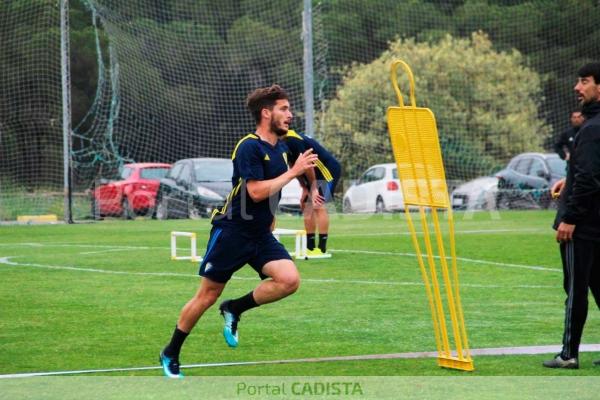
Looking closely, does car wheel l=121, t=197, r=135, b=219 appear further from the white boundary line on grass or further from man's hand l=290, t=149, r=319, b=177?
man's hand l=290, t=149, r=319, b=177

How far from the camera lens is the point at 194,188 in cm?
3117

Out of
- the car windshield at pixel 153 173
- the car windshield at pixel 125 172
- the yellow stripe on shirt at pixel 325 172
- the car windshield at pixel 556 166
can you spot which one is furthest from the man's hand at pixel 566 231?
the car windshield at pixel 556 166

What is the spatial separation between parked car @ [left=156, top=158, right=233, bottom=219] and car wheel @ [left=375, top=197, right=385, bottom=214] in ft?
17.4

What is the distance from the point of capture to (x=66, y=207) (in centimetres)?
3062

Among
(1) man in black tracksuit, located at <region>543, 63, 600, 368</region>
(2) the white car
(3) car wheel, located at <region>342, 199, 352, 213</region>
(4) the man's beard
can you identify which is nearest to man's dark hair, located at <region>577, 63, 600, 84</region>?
(1) man in black tracksuit, located at <region>543, 63, 600, 368</region>

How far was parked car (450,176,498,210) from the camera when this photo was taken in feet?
114

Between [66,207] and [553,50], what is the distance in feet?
95.1

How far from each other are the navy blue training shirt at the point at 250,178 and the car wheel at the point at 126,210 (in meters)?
25.5

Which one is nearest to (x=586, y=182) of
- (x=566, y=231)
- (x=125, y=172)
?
(x=566, y=231)

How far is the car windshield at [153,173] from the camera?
108ft

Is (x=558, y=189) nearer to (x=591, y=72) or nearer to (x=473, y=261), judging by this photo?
(x=591, y=72)

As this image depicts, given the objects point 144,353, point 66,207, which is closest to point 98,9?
point 66,207

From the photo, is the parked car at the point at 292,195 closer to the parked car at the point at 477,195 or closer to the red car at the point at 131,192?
the red car at the point at 131,192

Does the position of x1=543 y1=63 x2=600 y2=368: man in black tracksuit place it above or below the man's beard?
below
